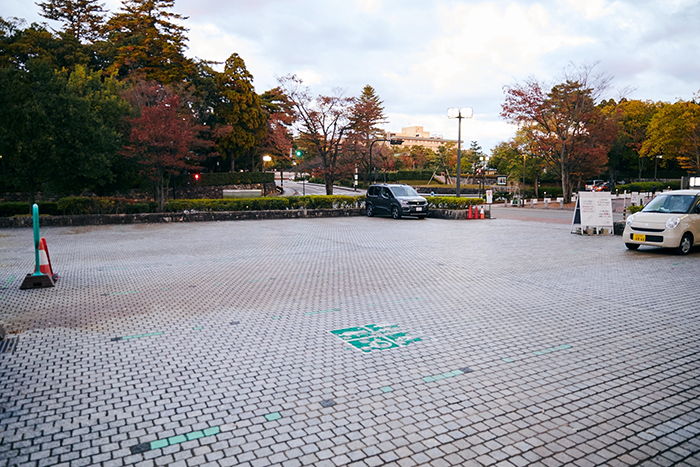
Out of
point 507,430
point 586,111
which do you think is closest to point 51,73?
point 507,430

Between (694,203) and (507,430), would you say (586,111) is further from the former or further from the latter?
(507,430)

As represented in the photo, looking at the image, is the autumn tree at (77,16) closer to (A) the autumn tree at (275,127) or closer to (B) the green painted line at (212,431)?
(A) the autumn tree at (275,127)

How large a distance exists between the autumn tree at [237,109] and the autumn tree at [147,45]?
11.8ft

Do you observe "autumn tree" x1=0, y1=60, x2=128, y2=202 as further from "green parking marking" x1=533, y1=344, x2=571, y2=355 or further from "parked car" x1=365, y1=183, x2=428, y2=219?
"green parking marking" x1=533, y1=344, x2=571, y2=355

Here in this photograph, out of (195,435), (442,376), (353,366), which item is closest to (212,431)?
(195,435)

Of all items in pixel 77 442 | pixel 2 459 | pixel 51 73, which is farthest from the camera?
pixel 51 73

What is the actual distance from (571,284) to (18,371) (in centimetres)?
829

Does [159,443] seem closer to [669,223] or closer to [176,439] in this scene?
[176,439]

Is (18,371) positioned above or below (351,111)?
below

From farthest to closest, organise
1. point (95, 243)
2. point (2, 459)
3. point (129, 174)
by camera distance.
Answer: point (129, 174) < point (95, 243) < point (2, 459)

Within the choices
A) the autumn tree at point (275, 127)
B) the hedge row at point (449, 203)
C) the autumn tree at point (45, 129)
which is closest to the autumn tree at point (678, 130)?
the hedge row at point (449, 203)

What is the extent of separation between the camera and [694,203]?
1161 cm

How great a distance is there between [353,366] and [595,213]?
48.5 ft

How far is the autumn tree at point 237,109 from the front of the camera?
4322 centimetres
